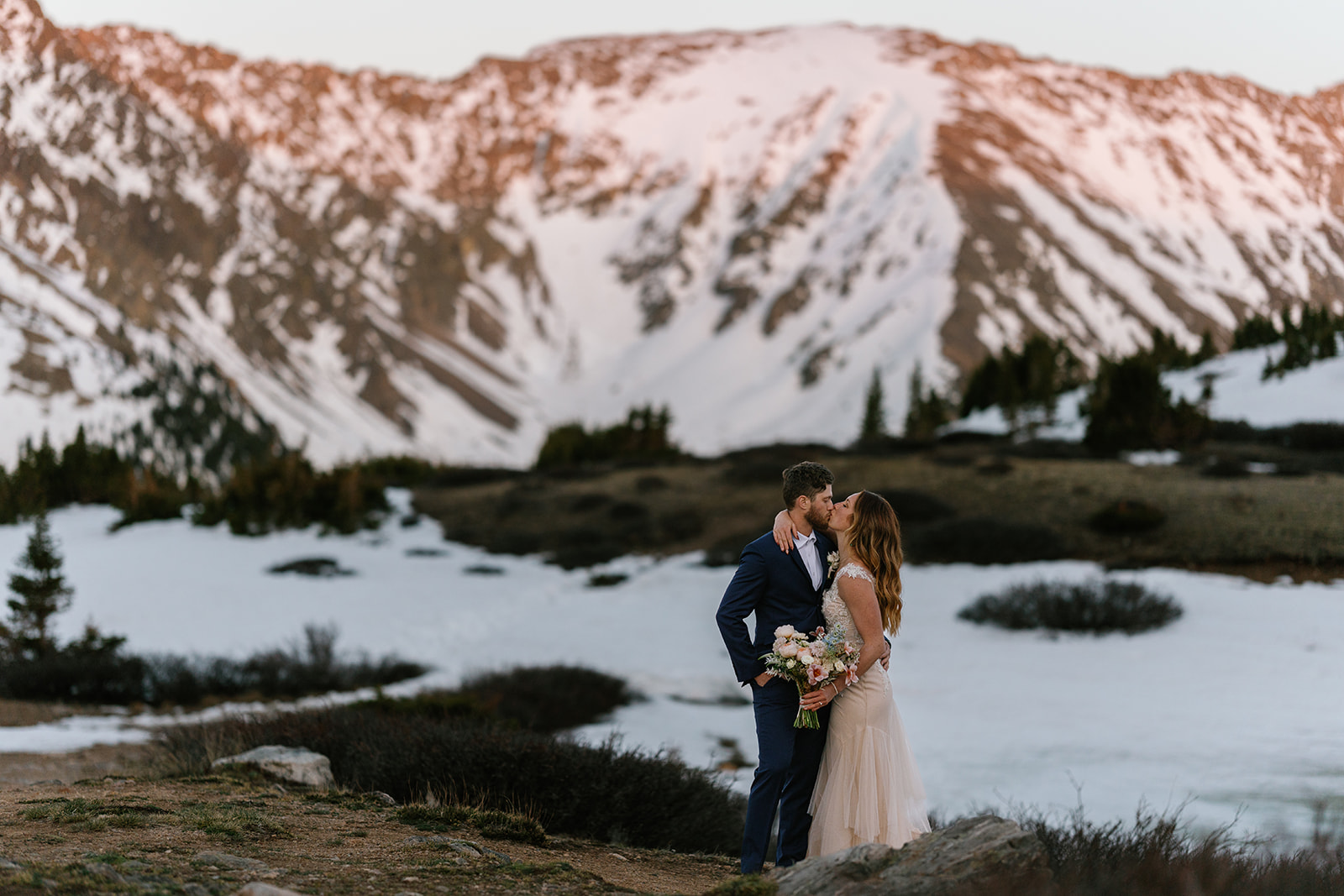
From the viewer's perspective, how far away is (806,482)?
535 centimetres

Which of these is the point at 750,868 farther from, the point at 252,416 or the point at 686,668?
the point at 252,416

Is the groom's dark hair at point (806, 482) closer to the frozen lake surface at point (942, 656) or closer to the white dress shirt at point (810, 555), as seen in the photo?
the white dress shirt at point (810, 555)

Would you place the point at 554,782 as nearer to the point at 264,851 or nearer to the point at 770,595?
the point at 264,851

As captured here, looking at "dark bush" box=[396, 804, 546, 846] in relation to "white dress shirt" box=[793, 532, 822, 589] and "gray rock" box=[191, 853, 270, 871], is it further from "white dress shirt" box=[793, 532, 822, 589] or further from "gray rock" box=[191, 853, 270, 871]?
"white dress shirt" box=[793, 532, 822, 589]

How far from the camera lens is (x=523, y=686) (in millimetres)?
12047

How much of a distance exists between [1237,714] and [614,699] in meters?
6.46

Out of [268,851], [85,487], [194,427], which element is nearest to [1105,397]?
[268,851]

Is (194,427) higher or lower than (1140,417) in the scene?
higher

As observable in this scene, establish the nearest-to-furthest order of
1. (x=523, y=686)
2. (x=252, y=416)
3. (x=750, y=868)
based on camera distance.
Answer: (x=750, y=868) → (x=523, y=686) → (x=252, y=416)

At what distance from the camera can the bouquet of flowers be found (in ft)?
16.5

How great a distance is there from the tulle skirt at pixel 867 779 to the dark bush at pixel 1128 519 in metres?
13.0

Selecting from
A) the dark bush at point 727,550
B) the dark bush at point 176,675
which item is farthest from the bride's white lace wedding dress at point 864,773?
the dark bush at point 727,550

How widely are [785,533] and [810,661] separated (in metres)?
0.67

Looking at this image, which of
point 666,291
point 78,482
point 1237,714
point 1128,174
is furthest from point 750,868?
point 666,291
